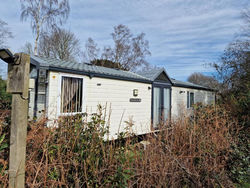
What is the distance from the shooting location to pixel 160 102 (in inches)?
353

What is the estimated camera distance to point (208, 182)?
2520mm

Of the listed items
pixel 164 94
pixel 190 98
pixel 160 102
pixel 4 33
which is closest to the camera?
pixel 160 102

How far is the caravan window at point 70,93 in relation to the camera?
521cm

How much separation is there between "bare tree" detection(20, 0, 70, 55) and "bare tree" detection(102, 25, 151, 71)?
8.05m

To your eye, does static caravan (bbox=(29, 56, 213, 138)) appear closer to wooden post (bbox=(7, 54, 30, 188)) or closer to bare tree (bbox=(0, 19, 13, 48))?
wooden post (bbox=(7, 54, 30, 188))

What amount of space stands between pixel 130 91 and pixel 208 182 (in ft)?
16.8

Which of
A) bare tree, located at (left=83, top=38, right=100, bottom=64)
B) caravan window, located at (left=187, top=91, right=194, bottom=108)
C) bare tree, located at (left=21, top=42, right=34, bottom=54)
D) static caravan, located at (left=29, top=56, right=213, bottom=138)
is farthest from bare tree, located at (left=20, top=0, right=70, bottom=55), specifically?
caravan window, located at (left=187, top=91, right=194, bottom=108)

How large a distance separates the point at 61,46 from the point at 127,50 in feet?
26.3

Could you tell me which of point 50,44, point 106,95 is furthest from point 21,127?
point 50,44

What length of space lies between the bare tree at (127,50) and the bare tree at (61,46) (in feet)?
14.0

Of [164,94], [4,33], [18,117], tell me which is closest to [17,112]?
[18,117]

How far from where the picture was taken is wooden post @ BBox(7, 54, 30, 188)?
1.59m

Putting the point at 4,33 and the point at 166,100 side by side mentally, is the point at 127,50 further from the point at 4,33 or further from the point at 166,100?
the point at 166,100

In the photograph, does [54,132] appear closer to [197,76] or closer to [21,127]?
[21,127]
